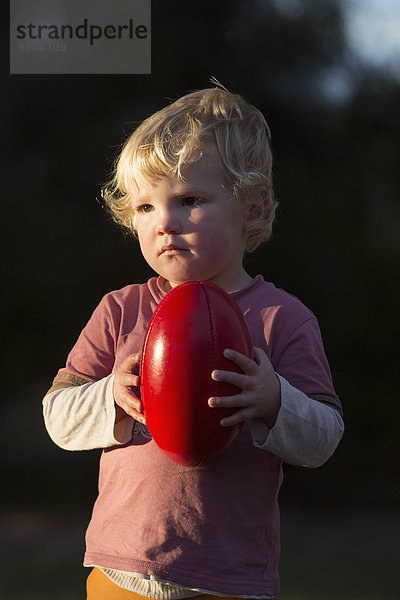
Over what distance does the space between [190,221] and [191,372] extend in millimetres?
233

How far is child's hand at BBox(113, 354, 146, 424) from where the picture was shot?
1072 millimetres

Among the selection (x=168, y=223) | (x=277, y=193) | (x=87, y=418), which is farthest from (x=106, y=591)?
(x=277, y=193)

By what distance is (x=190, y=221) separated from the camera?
3.75ft

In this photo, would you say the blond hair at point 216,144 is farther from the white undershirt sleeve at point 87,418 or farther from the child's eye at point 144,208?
the white undershirt sleeve at point 87,418

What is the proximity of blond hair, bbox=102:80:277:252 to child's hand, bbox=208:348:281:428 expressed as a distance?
0.27 m

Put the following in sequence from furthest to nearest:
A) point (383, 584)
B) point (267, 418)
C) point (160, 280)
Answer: point (383, 584), point (160, 280), point (267, 418)

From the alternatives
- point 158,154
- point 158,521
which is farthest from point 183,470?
point 158,154

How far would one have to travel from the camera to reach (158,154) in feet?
3.78

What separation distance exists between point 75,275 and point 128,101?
571 millimetres

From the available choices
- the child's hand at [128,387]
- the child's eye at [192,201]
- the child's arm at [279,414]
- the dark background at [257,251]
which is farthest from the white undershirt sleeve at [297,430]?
the dark background at [257,251]

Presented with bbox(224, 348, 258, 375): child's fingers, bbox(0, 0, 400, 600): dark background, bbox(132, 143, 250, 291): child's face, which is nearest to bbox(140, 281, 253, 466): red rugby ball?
bbox(224, 348, 258, 375): child's fingers

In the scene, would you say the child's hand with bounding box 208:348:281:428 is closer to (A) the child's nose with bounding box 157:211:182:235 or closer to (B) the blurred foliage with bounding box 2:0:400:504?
(A) the child's nose with bounding box 157:211:182:235

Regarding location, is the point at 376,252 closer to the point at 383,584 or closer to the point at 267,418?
the point at 383,584

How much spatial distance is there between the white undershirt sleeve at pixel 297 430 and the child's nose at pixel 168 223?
9.5 inches
